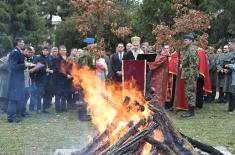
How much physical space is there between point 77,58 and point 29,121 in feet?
6.77

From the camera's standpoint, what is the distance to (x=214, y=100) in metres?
16.2

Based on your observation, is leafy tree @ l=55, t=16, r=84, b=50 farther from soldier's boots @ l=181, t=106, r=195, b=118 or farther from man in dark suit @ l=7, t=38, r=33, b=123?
man in dark suit @ l=7, t=38, r=33, b=123

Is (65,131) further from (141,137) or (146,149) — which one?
(141,137)

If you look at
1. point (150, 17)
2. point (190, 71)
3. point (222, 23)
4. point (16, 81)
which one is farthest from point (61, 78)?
point (222, 23)

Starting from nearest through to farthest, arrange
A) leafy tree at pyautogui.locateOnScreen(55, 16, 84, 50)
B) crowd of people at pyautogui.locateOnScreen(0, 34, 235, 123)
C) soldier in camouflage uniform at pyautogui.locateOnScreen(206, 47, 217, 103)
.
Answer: crowd of people at pyautogui.locateOnScreen(0, 34, 235, 123), soldier in camouflage uniform at pyautogui.locateOnScreen(206, 47, 217, 103), leafy tree at pyautogui.locateOnScreen(55, 16, 84, 50)

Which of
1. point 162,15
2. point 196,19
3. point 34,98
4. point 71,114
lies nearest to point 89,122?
point 71,114

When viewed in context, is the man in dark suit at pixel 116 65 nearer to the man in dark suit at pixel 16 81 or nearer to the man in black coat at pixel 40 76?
the man in black coat at pixel 40 76

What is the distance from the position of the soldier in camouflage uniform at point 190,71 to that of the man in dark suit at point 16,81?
4097 mm

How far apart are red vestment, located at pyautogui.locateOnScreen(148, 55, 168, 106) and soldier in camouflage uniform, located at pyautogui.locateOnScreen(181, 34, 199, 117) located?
0.96m

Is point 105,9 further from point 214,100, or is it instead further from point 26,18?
point 26,18

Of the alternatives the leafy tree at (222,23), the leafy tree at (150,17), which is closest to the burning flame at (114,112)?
the leafy tree at (150,17)

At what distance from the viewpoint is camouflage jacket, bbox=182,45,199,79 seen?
12.8 meters

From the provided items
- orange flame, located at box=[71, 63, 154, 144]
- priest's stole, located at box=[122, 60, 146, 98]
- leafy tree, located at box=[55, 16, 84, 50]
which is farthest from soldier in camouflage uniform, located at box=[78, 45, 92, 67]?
leafy tree, located at box=[55, 16, 84, 50]

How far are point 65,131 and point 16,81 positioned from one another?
2232 mm
